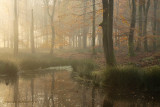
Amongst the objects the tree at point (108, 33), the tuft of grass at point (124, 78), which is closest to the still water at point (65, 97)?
the tuft of grass at point (124, 78)

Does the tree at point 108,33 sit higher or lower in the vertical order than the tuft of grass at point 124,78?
higher

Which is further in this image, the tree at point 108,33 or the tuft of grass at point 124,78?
the tree at point 108,33

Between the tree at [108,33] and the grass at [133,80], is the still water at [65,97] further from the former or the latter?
the tree at [108,33]

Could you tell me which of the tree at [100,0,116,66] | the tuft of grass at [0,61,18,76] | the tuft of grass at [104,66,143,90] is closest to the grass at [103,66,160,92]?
the tuft of grass at [104,66,143,90]

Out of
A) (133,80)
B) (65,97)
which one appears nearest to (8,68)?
(65,97)

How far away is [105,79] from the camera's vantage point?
8328mm

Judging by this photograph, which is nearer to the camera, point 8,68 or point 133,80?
point 133,80

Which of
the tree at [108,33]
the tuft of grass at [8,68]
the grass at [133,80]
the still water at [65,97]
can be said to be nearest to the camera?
the still water at [65,97]

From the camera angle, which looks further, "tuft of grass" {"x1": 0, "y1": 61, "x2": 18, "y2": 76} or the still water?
"tuft of grass" {"x1": 0, "y1": 61, "x2": 18, "y2": 76}

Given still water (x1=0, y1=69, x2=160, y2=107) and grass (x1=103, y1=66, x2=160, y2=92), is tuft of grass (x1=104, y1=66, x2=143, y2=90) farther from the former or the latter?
still water (x1=0, y1=69, x2=160, y2=107)

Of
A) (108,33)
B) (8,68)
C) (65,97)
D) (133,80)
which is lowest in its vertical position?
(65,97)

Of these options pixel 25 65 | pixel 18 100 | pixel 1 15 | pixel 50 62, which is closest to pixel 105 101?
pixel 18 100

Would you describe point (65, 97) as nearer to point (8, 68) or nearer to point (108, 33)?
point (108, 33)

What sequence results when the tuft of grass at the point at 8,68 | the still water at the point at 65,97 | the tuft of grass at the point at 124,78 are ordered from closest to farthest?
the still water at the point at 65,97 < the tuft of grass at the point at 124,78 < the tuft of grass at the point at 8,68
